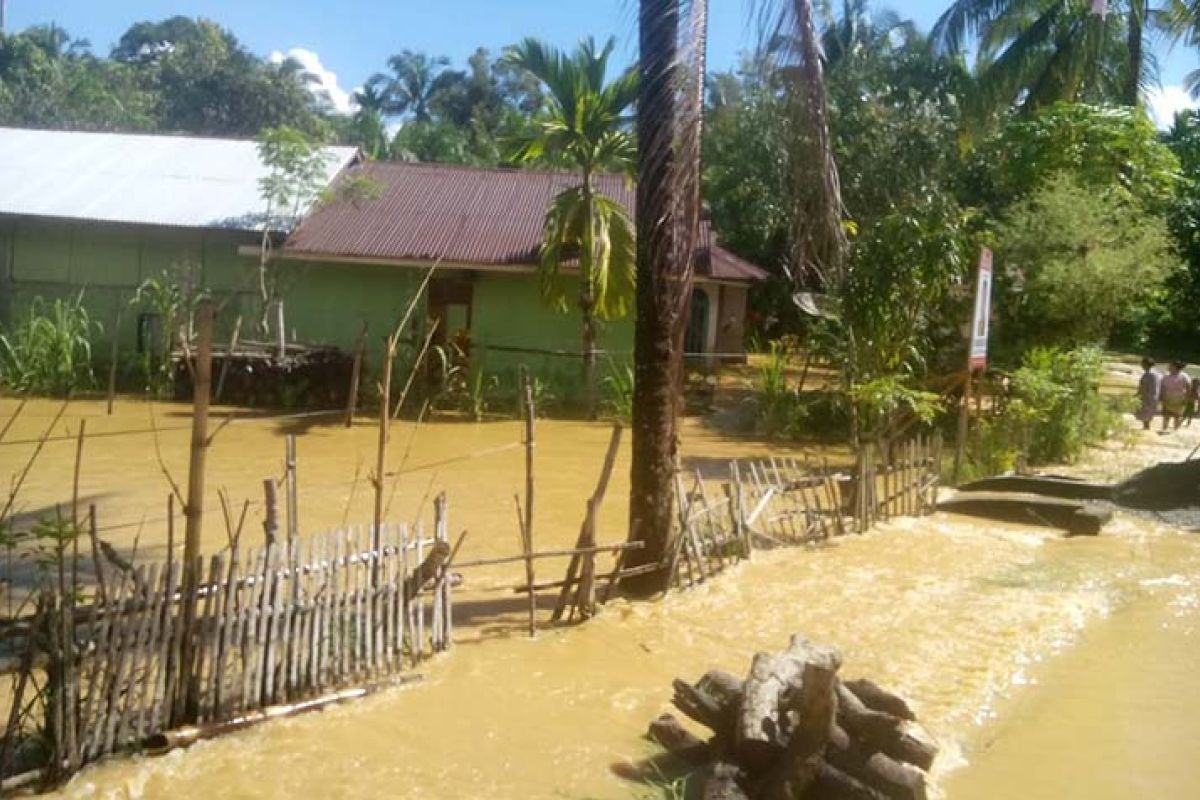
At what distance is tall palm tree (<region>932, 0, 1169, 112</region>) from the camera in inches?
945

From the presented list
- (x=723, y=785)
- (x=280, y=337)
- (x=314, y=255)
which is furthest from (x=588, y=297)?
(x=723, y=785)

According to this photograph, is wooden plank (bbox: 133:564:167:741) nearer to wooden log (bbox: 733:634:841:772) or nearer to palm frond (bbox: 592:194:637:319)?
wooden log (bbox: 733:634:841:772)

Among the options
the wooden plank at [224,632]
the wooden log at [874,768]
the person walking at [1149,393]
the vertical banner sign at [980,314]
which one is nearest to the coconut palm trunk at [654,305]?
the wooden log at [874,768]

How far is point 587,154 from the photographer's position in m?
18.8

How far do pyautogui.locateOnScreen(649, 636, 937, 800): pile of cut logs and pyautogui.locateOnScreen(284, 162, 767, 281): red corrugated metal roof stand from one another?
14.4 metres

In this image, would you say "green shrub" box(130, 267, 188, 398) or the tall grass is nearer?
the tall grass

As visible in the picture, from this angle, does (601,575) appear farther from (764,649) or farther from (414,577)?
(414,577)

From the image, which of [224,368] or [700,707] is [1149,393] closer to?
[224,368]

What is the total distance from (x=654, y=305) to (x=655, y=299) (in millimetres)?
44

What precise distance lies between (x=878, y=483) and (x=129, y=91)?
3703cm

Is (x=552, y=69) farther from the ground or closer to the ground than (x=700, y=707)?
farther from the ground

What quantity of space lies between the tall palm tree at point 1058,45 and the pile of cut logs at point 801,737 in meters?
21.4

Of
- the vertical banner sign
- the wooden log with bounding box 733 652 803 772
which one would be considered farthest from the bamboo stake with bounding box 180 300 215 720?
the vertical banner sign

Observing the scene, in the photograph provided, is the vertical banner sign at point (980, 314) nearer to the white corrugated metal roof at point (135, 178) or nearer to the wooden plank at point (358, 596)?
the wooden plank at point (358, 596)
